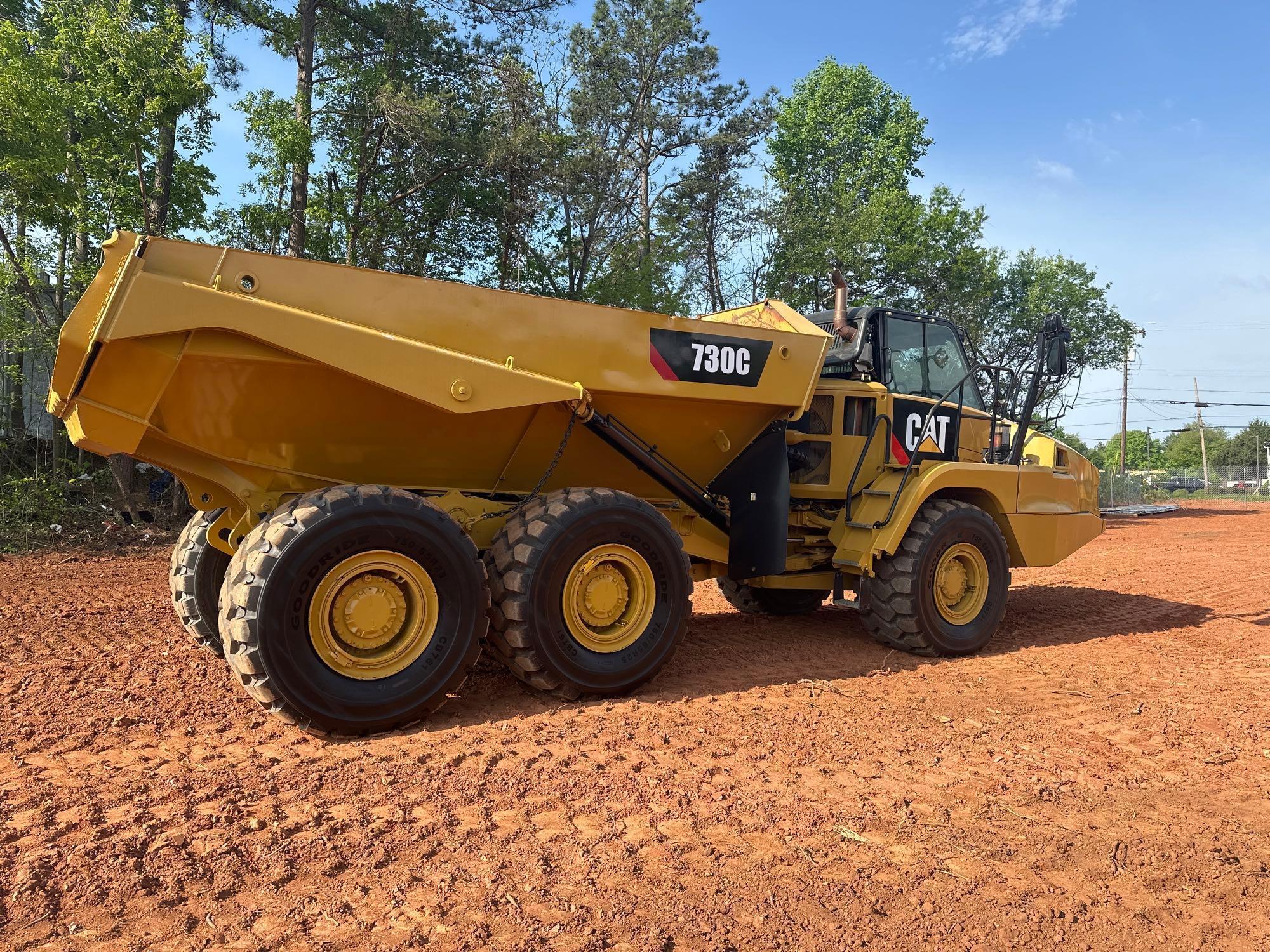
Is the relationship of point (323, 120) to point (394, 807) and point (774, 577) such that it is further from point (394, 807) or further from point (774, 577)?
point (394, 807)

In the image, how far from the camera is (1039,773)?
12.6 ft

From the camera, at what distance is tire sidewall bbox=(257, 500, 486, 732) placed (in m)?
Answer: 3.85

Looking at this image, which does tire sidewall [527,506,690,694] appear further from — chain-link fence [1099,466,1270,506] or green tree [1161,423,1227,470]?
green tree [1161,423,1227,470]

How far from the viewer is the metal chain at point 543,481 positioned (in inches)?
188

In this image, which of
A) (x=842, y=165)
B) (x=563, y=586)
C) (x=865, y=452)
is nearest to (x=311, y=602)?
(x=563, y=586)

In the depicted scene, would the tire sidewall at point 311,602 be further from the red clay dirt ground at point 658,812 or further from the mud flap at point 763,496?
the mud flap at point 763,496

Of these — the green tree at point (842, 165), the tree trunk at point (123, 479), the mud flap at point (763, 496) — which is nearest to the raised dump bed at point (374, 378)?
the mud flap at point (763, 496)

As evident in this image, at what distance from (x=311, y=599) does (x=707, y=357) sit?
2641 millimetres

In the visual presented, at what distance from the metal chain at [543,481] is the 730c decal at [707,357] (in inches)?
23.1

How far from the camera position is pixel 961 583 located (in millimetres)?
6441

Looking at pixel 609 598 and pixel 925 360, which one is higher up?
pixel 925 360

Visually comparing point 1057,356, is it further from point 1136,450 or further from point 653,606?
point 1136,450

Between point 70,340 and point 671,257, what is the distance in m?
16.1

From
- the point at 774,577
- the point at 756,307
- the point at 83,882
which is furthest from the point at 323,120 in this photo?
the point at 83,882
